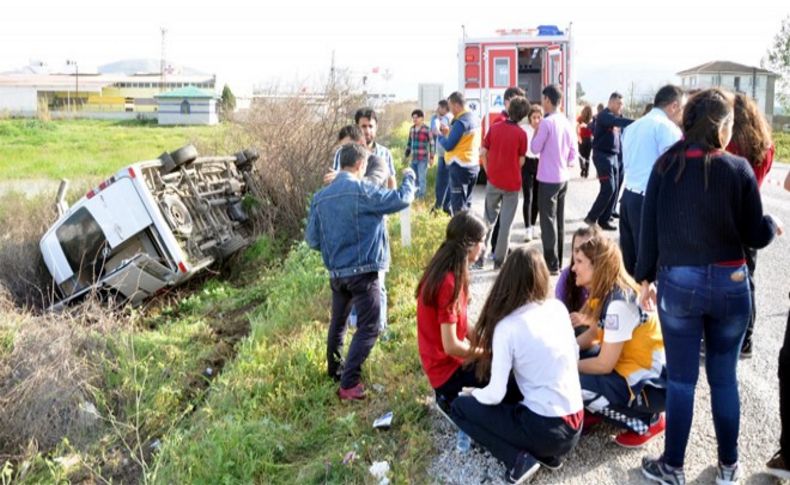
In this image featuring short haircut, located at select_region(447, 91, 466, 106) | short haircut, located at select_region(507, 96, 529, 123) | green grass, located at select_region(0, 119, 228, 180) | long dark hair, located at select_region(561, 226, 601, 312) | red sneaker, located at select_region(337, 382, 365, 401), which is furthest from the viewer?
green grass, located at select_region(0, 119, 228, 180)

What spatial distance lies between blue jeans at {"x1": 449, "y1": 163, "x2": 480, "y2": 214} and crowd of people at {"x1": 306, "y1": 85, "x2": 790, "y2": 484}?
2836 mm

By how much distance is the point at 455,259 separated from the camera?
4055 millimetres

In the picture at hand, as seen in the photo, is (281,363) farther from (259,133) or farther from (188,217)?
(259,133)

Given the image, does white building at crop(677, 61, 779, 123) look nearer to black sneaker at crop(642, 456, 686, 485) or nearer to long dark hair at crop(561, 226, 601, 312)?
long dark hair at crop(561, 226, 601, 312)

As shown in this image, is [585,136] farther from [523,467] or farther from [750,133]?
[523,467]

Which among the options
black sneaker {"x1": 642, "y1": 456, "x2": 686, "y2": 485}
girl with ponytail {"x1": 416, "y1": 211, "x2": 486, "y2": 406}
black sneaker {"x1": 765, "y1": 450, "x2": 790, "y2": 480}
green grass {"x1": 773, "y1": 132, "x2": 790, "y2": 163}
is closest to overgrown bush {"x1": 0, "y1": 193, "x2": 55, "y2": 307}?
girl with ponytail {"x1": 416, "y1": 211, "x2": 486, "y2": 406}

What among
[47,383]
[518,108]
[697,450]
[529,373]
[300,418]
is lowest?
[47,383]

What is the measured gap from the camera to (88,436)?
6.19 meters

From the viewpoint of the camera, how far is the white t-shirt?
3.57 meters

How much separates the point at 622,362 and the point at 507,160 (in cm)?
355

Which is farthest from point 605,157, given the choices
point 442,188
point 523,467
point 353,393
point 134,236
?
point 134,236

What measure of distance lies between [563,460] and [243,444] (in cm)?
193

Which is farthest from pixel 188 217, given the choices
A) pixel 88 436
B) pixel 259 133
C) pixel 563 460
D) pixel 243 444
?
pixel 563 460

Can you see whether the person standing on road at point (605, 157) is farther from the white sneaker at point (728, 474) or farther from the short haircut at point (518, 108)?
the white sneaker at point (728, 474)
